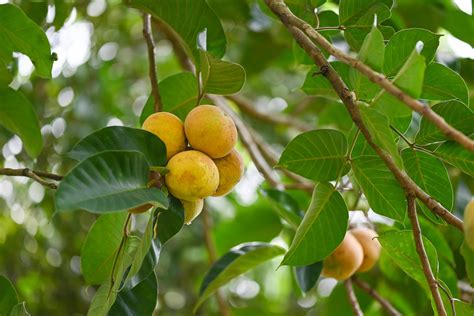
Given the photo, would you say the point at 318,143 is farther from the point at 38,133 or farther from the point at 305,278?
the point at 38,133

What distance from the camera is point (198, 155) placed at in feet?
2.55

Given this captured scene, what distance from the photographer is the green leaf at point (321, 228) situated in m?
0.90

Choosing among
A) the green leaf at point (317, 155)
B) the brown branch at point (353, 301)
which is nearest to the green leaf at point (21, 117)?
the green leaf at point (317, 155)

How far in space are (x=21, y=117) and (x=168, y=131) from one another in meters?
0.45

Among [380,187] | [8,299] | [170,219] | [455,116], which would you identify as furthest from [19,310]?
[455,116]

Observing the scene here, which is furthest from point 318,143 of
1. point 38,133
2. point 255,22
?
point 255,22

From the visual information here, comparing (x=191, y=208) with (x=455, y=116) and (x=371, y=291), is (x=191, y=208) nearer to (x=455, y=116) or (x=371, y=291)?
(x=455, y=116)

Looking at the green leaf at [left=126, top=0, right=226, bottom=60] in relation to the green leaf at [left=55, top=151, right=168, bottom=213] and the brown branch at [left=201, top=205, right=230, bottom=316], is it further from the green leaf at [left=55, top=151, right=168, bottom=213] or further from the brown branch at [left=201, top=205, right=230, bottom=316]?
the brown branch at [left=201, top=205, right=230, bottom=316]

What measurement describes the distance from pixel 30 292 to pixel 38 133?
41.6 inches

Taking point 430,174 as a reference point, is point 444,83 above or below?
above

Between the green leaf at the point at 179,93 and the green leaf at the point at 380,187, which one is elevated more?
the green leaf at the point at 380,187

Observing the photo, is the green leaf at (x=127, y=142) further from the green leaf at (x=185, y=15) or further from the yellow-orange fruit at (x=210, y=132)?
Answer: the green leaf at (x=185, y=15)

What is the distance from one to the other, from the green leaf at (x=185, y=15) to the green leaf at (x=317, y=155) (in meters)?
0.18

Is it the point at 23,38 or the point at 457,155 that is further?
the point at 23,38
